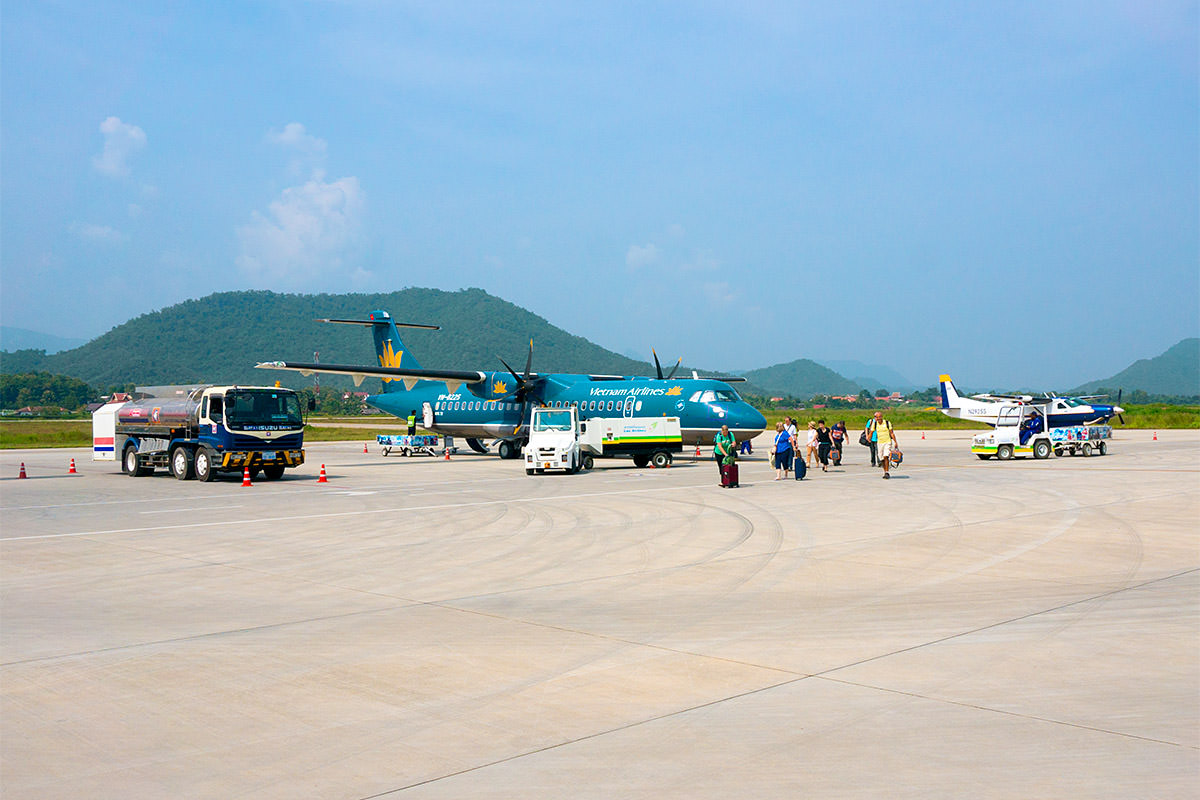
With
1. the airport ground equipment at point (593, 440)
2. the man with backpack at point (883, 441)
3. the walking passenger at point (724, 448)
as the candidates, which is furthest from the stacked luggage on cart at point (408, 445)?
the man with backpack at point (883, 441)

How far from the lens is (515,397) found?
123 feet

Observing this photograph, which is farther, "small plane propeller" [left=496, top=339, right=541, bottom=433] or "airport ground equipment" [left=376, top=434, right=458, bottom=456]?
"airport ground equipment" [left=376, top=434, right=458, bottom=456]

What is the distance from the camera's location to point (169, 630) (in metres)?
8.18

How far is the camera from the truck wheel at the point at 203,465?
25.6 m

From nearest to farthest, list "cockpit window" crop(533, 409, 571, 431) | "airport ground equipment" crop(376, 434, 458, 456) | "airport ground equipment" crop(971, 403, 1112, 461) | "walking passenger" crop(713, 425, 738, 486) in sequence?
"walking passenger" crop(713, 425, 738, 486)
"cockpit window" crop(533, 409, 571, 431)
"airport ground equipment" crop(971, 403, 1112, 461)
"airport ground equipment" crop(376, 434, 458, 456)

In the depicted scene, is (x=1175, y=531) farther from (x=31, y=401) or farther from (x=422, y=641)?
(x=31, y=401)

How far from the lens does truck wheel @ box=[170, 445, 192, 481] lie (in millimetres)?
26391

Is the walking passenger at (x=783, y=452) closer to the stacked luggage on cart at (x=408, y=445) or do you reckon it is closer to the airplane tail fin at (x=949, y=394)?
the stacked luggage on cart at (x=408, y=445)

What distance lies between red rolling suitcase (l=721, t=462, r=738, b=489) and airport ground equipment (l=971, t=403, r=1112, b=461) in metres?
15.1

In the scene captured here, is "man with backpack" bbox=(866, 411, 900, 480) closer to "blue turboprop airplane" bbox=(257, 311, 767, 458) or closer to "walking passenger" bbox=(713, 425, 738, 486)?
"walking passenger" bbox=(713, 425, 738, 486)

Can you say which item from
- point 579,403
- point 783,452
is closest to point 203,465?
point 579,403

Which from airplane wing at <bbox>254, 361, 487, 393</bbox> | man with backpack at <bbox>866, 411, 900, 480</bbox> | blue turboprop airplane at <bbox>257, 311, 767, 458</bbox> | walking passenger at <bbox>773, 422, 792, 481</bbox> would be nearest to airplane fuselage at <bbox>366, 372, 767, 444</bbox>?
blue turboprop airplane at <bbox>257, 311, 767, 458</bbox>

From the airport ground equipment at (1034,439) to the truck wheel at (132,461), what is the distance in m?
28.3

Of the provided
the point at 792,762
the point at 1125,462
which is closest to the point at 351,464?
the point at 1125,462
